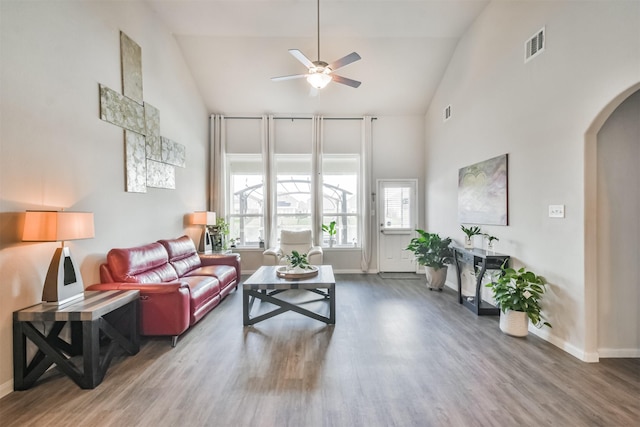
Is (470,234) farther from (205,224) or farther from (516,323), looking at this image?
(205,224)

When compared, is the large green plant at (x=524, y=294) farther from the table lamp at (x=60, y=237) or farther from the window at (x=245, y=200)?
the window at (x=245, y=200)

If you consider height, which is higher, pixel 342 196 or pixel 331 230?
pixel 342 196

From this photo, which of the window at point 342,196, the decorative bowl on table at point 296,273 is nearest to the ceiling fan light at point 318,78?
the decorative bowl on table at point 296,273

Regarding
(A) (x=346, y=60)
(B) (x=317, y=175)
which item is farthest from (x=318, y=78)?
(B) (x=317, y=175)

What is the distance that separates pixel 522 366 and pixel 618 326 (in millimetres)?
1019

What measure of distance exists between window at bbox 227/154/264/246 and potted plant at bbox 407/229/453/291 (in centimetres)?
340

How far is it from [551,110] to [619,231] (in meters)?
1.32

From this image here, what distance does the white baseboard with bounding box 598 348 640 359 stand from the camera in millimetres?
2584

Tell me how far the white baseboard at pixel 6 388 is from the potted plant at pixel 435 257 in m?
5.01

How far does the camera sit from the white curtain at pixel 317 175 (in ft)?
19.9

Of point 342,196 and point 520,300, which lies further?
point 342,196

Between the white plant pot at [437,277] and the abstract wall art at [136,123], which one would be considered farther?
the white plant pot at [437,277]

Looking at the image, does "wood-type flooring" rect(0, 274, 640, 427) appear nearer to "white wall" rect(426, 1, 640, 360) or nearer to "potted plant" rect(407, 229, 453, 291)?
"white wall" rect(426, 1, 640, 360)

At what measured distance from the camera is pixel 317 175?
6109mm
